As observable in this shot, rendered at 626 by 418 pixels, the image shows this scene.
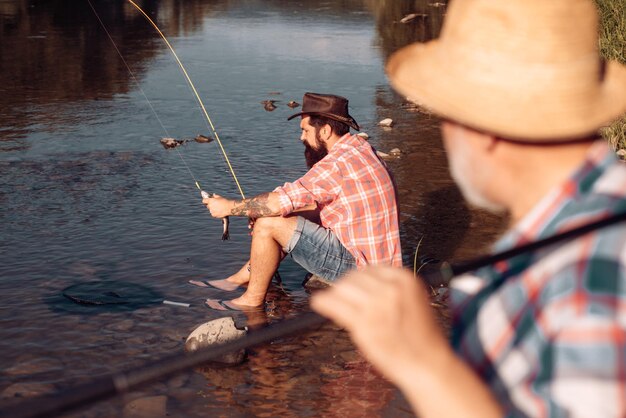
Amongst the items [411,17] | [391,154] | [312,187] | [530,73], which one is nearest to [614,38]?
[391,154]

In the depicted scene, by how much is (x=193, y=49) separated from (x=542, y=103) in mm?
18691

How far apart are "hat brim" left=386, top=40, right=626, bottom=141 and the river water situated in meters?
3.05

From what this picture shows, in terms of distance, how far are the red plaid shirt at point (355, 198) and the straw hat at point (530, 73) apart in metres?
4.07

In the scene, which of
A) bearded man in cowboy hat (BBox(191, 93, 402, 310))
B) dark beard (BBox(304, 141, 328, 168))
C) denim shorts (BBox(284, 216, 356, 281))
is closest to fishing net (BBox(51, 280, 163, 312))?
bearded man in cowboy hat (BBox(191, 93, 402, 310))

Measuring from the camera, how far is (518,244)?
5.43 feet

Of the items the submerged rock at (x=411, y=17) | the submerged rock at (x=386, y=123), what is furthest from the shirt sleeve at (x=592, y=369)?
the submerged rock at (x=411, y=17)

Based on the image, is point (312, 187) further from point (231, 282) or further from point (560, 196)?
point (560, 196)

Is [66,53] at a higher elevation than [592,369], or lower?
lower

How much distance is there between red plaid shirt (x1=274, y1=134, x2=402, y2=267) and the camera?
5867 mm

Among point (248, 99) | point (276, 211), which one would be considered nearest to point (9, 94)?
point (248, 99)

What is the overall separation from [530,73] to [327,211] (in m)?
4.42

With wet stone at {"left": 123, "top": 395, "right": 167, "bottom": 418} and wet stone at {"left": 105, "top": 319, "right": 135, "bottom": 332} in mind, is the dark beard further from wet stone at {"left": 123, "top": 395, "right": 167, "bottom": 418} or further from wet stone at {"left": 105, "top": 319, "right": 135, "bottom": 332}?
wet stone at {"left": 123, "top": 395, "right": 167, "bottom": 418}

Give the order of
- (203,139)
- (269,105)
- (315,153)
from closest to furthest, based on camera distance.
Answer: (315,153), (203,139), (269,105)

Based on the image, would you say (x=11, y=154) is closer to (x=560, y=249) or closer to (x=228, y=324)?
(x=228, y=324)
